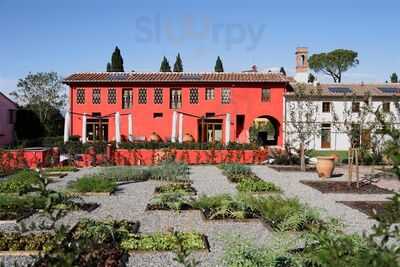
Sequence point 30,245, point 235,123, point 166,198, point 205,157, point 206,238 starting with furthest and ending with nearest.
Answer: point 235,123 → point 205,157 → point 166,198 → point 206,238 → point 30,245

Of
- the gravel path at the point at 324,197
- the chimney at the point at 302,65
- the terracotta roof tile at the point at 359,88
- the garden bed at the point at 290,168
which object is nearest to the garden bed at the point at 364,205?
the gravel path at the point at 324,197

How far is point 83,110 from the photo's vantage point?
3225 centimetres

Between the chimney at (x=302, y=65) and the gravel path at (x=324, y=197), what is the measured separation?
105 ft

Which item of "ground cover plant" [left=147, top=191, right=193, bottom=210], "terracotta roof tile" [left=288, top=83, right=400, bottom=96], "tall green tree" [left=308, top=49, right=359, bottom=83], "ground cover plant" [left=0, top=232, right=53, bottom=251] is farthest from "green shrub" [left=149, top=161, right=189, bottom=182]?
"tall green tree" [left=308, top=49, right=359, bottom=83]

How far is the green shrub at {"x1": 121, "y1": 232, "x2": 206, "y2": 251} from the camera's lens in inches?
245

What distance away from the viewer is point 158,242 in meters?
6.41

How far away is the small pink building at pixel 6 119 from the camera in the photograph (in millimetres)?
33969

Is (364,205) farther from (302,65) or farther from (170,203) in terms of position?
(302,65)

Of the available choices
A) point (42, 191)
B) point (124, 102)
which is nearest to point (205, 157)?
point (124, 102)

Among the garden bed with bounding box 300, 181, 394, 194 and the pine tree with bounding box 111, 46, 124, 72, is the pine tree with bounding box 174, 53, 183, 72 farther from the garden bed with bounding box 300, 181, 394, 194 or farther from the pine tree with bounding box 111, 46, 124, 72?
the garden bed with bounding box 300, 181, 394, 194

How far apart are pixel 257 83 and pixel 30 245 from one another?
89.3 ft

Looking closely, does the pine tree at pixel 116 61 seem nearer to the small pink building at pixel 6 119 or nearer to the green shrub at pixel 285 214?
the small pink building at pixel 6 119

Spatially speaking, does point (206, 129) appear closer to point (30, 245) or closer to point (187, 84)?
point (187, 84)

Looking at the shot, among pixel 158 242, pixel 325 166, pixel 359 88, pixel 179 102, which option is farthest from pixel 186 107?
pixel 158 242
